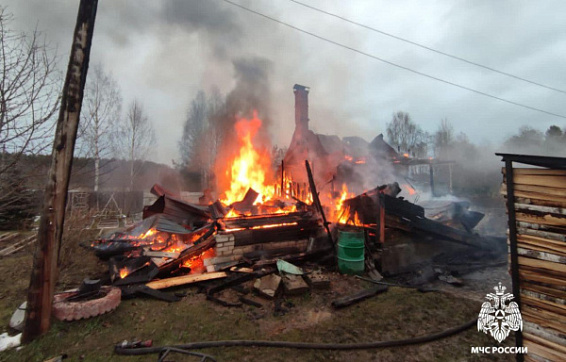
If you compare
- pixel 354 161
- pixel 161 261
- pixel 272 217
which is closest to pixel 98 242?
pixel 161 261

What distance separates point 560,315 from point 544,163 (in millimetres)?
1646

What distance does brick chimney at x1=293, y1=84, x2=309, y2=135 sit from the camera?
69.2 ft

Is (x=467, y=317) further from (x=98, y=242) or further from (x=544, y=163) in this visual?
(x=98, y=242)

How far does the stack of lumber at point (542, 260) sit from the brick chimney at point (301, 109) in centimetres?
1892

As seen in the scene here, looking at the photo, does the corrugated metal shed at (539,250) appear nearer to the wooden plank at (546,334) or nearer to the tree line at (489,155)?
the wooden plank at (546,334)

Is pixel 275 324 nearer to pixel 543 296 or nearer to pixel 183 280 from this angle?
pixel 183 280

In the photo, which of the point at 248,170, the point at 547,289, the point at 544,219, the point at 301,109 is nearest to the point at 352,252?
the point at 547,289

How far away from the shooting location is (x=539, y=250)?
2643 millimetres

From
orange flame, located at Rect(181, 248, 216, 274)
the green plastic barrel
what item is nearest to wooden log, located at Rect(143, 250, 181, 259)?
orange flame, located at Rect(181, 248, 216, 274)

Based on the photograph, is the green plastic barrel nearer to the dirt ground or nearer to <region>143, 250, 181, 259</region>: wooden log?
the dirt ground

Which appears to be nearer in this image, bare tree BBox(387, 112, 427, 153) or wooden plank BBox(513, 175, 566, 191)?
wooden plank BBox(513, 175, 566, 191)

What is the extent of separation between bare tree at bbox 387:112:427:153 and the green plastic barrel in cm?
4134

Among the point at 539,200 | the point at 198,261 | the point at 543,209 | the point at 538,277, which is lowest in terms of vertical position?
the point at 198,261

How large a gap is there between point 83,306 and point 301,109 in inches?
776
